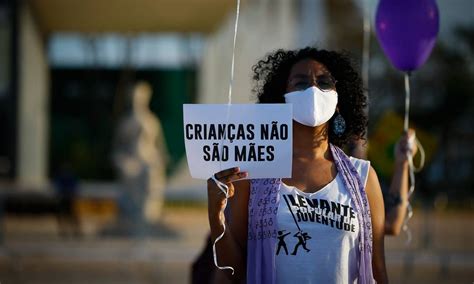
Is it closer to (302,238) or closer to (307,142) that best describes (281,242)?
(302,238)

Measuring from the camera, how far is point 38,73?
132 ft

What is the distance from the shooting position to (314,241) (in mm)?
3760

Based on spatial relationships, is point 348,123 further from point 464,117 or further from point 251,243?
point 464,117

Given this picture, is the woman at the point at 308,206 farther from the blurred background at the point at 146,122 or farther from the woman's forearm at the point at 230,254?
the blurred background at the point at 146,122

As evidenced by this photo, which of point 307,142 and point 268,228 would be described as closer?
point 268,228

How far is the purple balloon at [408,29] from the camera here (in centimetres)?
558

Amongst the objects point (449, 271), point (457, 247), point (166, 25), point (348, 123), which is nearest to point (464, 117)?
point (166, 25)

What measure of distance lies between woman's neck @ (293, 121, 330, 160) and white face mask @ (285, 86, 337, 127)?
56 millimetres

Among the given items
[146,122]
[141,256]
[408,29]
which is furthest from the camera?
[146,122]

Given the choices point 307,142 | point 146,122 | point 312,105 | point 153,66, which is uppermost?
point 153,66

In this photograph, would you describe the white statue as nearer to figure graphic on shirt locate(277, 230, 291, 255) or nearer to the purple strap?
the purple strap

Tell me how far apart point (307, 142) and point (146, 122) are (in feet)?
56.3

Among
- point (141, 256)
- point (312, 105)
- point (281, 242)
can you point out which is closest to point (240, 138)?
point (312, 105)

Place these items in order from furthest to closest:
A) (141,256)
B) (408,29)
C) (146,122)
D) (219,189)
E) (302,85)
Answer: (146,122) < (141,256) < (408,29) < (302,85) < (219,189)
